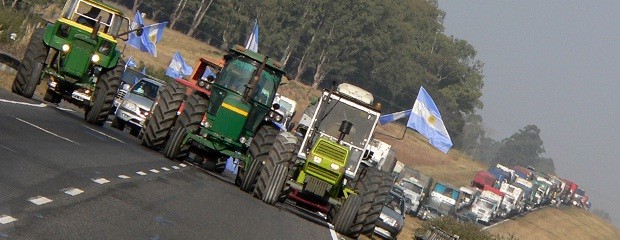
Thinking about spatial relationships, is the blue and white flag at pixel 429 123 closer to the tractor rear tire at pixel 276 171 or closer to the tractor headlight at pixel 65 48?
the tractor headlight at pixel 65 48

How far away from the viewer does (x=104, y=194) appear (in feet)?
55.3

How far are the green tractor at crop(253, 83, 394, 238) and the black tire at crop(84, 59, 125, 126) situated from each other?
4.94m

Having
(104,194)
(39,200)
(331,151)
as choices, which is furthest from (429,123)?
(39,200)

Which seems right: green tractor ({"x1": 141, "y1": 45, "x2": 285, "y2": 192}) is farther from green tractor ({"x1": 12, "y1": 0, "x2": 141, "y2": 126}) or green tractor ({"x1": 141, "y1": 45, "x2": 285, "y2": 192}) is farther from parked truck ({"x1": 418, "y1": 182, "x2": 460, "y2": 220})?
parked truck ({"x1": 418, "y1": 182, "x2": 460, "y2": 220})

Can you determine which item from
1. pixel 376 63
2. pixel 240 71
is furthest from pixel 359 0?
pixel 240 71

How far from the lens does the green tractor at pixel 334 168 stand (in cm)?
2542

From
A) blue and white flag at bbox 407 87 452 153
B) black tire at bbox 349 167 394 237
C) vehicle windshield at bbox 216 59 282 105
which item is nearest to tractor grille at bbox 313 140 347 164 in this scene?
black tire at bbox 349 167 394 237

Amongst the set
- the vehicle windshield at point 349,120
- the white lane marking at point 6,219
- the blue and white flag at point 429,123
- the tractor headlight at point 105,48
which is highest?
the blue and white flag at point 429,123

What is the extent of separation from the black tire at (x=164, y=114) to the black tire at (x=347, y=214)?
4.67 m

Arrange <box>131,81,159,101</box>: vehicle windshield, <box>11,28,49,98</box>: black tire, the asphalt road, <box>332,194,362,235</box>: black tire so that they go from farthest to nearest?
<box>131,81,159,101</box>: vehicle windshield → <box>11,28,49,98</box>: black tire → <box>332,194,362,235</box>: black tire → the asphalt road

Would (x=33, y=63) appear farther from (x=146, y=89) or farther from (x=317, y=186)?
(x=146, y=89)

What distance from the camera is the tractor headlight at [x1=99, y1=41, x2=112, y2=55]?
3031 cm

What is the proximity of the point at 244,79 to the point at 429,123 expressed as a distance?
14779 millimetres

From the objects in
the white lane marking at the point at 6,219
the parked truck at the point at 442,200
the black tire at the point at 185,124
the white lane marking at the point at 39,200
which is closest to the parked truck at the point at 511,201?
the parked truck at the point at 442,200
